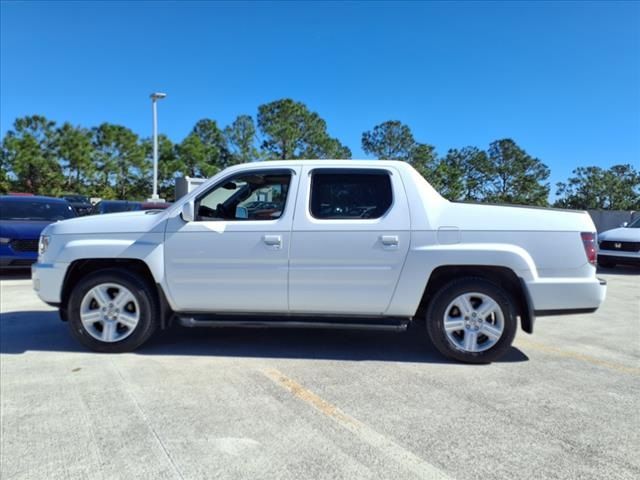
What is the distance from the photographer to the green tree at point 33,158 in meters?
35.4

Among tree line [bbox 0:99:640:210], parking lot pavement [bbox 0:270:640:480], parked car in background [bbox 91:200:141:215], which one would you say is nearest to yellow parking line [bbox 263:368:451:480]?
parking lot pavement [bbox 0:270:640:480]

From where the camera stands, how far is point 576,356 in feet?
15.0

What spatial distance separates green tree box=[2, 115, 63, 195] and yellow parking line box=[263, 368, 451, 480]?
39323mm

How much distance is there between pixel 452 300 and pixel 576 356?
1547mm

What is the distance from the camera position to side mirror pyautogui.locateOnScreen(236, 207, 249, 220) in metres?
4.41

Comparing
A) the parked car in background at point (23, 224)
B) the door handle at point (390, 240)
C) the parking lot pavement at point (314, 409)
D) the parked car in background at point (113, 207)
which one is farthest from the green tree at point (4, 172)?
the door handle at point (390, 240)

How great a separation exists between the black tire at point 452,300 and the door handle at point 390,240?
0.61 metres

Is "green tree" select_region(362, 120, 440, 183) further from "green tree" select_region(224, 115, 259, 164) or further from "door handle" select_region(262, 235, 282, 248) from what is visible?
"door handle" select_region(262, 235, 282, 248)

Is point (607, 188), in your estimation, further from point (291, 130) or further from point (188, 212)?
point (188, 212)

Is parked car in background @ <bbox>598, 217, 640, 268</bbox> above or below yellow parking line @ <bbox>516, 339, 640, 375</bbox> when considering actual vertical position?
above

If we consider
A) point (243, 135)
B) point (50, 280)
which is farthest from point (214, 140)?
point (50, 280)

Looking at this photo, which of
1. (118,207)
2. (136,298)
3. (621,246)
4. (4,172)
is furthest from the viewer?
(4,172)

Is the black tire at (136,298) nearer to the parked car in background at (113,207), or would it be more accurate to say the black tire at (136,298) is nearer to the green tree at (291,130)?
the parked car in background at (113,207)

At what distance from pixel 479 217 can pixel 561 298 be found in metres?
0.99
